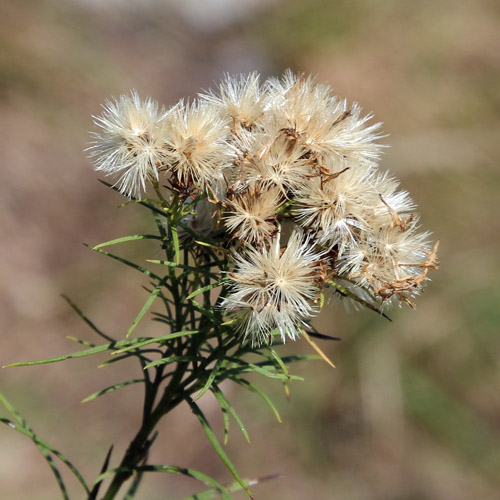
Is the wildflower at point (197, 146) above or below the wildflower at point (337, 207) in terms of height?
above

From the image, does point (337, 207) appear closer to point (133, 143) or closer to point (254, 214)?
point (254, 214)

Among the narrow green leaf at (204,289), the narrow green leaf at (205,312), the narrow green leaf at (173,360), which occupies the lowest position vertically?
the narrow green leaf at (173,360)

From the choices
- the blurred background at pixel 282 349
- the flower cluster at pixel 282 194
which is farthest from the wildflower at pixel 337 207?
the blurred background at pixel 282 349


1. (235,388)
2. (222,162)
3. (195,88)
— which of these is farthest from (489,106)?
(222,162)

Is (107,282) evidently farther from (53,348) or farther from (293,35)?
(293,35)

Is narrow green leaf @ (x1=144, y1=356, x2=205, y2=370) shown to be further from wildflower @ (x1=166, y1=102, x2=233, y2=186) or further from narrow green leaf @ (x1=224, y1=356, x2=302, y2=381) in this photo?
wildflower @ (x1=166, y1=102, x2=233, y2=186)

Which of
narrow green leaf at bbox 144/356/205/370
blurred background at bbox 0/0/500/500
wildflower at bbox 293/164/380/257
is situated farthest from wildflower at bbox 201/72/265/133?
blurred background at bbox 0/0/500/500

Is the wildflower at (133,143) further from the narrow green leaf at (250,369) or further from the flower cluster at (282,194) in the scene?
the narrow green leaf at (250,369)

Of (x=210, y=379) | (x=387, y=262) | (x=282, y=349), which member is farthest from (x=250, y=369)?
(x=282, y=349)

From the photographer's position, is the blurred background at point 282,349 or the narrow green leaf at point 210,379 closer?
the narrow green leaf at point 210,379
